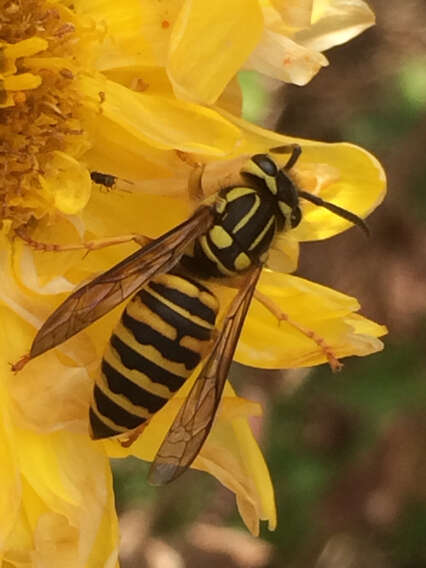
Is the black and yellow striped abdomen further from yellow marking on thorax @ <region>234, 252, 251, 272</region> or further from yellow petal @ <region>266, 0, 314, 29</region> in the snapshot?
yellow petal @ <region>266, 0, 314, 29</region>

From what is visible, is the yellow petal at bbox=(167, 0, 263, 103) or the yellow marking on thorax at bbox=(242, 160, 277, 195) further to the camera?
the yellow marking on thorax at bbox=(242, 160, 277, 195)

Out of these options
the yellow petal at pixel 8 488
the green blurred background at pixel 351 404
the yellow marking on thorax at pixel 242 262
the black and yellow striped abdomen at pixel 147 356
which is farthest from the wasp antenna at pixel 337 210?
the green blurred background at pixel 351 404

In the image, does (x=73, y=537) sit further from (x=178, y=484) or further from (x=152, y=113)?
(x=178, y=484)

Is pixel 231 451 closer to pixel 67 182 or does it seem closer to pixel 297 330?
pixel 297 330

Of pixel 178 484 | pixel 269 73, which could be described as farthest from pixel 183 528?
pixel 269 73

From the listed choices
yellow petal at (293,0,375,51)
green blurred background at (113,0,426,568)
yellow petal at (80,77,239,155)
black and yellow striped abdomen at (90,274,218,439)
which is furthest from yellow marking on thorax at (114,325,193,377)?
green blurred background at (113,0,426,568)

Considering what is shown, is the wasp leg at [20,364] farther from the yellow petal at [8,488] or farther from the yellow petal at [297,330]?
the yellow petal at [297,330]

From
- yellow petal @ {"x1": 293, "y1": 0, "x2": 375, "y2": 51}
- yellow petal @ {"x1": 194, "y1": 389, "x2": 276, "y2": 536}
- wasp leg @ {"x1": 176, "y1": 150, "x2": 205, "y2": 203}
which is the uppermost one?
yellow petal @ {"x1": 293, "y1": 0, "x2": 375, "y2": 51}
